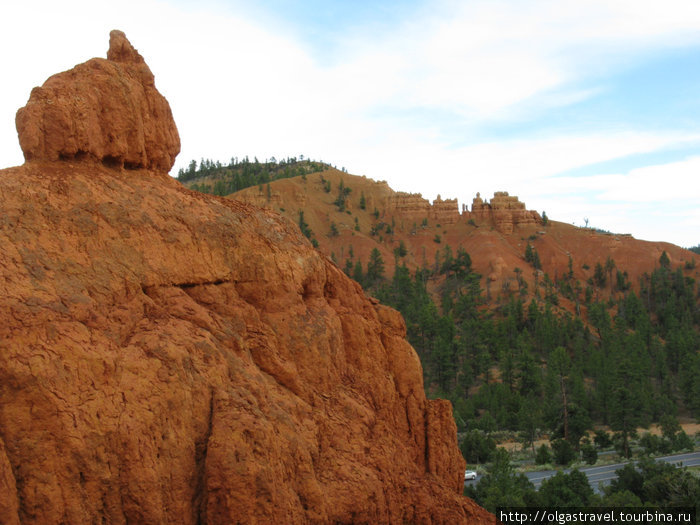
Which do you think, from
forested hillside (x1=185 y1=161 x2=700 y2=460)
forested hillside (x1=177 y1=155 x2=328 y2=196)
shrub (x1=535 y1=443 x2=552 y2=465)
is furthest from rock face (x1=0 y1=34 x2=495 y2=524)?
forested hillside (x1=177 y1=155 x2=328 y2=196)

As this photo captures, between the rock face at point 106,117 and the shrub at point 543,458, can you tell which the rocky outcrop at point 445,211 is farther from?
the rock face at point 106,117

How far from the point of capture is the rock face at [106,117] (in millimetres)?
10086

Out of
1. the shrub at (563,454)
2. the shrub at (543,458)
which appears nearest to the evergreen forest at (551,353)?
the shrub at (543,458)

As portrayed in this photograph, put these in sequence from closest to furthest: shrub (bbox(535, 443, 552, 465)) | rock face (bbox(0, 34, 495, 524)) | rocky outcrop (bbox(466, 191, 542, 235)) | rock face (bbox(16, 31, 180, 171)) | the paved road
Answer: rock face (bbox(0, 34, 495, 524)) → rock face (bbox(16, 31, 180, 171)) → the paved road → shrub (bbox(535, 443, 552, 465)) → rocky outcrop (bbox(466, 191, 542, 235))

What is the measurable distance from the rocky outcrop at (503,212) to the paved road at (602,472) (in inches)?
2811

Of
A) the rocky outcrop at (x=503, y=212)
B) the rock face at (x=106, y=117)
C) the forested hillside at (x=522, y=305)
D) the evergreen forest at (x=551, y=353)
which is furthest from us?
the rocky outcrop at (x=503, y=212)

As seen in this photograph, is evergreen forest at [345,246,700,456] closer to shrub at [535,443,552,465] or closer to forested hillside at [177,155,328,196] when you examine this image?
shrub at [535,443,552,465]

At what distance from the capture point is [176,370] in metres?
8.82

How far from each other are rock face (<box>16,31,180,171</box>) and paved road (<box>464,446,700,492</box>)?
77.8 feet

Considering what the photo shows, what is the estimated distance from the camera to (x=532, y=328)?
70.0 metres

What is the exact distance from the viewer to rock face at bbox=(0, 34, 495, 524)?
772 centimetres

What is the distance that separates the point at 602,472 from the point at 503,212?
3034 inches

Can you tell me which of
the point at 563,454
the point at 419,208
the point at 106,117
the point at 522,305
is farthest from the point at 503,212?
the point at 106,117

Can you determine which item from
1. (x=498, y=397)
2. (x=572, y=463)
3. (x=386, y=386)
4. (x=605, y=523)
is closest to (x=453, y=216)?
(x=498, y=397)
